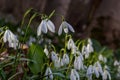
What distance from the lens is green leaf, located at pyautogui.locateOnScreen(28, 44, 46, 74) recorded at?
3207 mm

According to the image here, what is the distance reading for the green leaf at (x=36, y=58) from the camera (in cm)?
321

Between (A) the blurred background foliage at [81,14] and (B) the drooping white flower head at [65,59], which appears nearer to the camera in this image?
(B) the drooping white flower head at [65,59]

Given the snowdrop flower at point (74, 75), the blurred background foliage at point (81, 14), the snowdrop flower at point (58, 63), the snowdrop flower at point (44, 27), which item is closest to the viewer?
the snowdrop flower at point (44, 27)

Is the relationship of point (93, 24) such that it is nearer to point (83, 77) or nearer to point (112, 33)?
point (112, 33)

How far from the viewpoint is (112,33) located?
8469mm

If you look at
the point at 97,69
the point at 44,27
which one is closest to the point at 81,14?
the point at 97,69

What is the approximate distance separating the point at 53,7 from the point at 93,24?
6.30 ft

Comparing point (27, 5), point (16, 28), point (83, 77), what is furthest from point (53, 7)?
point (83, 77)

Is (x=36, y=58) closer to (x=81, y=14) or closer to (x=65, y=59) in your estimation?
(x=65, y=59)

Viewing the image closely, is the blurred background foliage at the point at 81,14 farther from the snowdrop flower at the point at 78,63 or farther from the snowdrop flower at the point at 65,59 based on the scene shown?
the snowdrop flower at the point at 78,63

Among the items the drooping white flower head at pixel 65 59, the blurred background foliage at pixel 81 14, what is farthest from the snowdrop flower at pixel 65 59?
the blurred background foliage at pixel 81 14

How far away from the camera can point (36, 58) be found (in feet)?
10.7

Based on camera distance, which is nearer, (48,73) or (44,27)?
(44,27)

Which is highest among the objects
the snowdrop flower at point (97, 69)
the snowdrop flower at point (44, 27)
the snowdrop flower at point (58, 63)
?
the snowdrop flower at point (44, 27)
